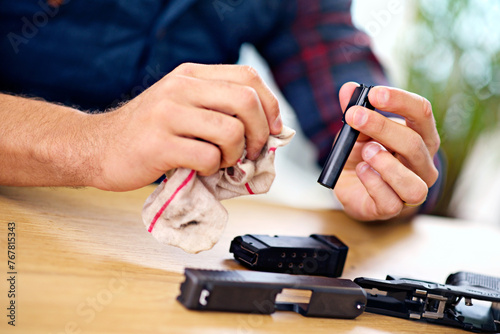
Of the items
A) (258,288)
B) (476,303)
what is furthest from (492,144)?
(258,288)

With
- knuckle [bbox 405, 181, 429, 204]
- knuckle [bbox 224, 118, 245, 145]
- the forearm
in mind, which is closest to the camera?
knuckle [bbox 224, 118, 245, 145]

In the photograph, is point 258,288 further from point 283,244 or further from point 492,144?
point 492,144

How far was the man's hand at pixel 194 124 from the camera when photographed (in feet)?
1.84

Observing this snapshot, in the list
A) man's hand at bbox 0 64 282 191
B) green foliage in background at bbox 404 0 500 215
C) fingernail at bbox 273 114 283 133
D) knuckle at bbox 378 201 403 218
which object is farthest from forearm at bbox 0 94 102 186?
green foliage in background at bbox 404 0 500 215

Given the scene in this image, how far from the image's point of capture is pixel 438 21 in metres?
2.30

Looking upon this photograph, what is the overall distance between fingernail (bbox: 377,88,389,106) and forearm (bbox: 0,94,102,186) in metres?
0.38

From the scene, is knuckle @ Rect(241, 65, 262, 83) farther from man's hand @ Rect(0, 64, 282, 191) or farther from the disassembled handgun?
the disassembled handgun

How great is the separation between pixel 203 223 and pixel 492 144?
7.05 ft

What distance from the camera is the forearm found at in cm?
67

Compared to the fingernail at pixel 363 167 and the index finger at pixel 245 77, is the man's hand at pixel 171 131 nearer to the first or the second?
the index finger at pixel 245 77

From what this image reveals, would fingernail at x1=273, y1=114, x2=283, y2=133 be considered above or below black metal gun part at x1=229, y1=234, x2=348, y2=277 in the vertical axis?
above

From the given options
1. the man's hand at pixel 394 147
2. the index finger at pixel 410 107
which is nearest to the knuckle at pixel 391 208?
the man's hand at pixel 394 147

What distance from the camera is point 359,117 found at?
26.8 inches

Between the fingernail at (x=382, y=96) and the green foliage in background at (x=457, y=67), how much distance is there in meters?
1.75
